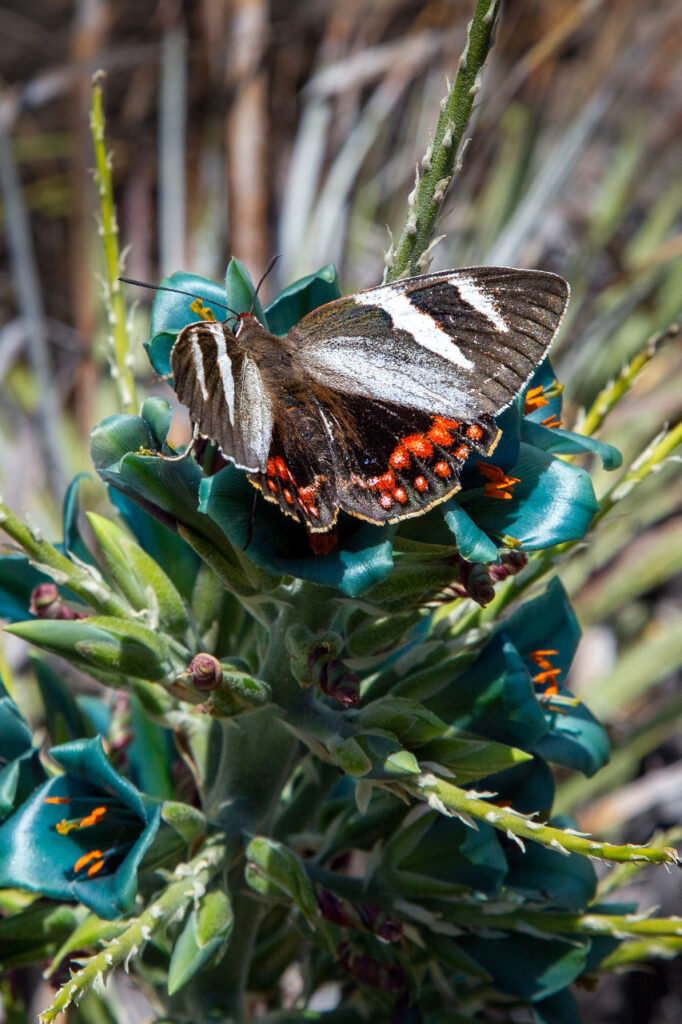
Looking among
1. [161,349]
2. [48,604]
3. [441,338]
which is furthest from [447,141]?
[48,604]

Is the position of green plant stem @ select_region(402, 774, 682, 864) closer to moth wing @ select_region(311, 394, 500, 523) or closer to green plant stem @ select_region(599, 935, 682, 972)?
moth wing @ select_region(311, 394, 500, 523)

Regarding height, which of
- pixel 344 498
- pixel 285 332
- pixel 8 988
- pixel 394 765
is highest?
pixel 285 332

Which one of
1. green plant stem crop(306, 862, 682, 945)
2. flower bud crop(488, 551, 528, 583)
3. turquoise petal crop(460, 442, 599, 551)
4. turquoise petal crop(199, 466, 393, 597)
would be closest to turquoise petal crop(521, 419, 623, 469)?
turquoise petal crop(460, 442, 599, 551)

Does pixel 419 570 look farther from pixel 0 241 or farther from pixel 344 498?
pixel 0 241

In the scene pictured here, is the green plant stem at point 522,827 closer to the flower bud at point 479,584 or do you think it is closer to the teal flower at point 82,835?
the flower bud at point 479,584

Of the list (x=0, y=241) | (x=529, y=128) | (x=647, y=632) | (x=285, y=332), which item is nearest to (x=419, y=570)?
(x=285, y=332)

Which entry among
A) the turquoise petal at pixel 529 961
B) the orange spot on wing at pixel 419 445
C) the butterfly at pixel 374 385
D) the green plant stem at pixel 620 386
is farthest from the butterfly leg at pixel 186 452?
the turquoise petal at pixel 529 961
